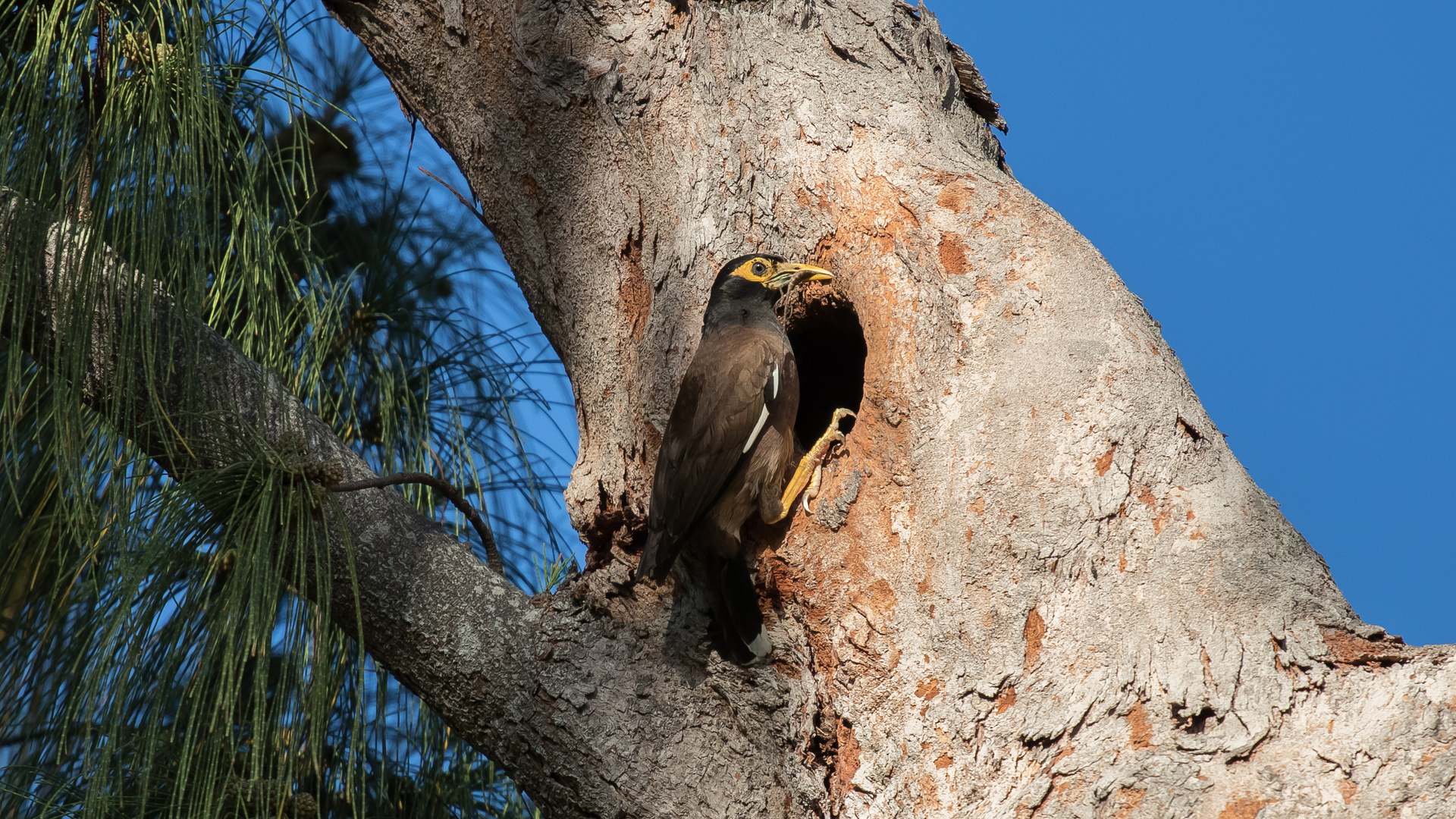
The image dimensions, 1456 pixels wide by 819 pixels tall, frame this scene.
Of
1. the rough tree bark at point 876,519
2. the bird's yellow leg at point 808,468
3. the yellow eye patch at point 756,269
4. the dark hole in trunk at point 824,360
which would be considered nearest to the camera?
the rough tree bark at point 876,519

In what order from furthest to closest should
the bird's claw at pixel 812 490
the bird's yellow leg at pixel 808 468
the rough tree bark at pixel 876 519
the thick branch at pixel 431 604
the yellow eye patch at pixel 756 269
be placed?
the yellow eye patch at pixel 756 269, the bird's yellow leg at pixel 808 468, the bird's claw at pixel 812 490, the thick branch at pixel 431 604, the rough tree bark at pixel 876 519

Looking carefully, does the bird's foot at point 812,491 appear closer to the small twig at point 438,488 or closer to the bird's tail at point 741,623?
the bird's tail at point 741,623

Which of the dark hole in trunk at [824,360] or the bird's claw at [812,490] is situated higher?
the dark hole in trunk at [824,360]

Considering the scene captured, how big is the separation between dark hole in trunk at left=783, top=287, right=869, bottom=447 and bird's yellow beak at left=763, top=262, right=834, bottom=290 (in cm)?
26

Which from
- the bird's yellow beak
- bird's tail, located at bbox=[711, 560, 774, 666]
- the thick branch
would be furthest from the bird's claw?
the bird's yellow beak

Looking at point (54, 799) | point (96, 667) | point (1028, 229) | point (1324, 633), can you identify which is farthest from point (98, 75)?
point (1324, 633)

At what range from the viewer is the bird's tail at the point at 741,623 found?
2.30 meters

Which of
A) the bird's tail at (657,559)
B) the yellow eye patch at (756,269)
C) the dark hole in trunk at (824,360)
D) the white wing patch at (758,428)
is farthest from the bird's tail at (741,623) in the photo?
the dark hole in trunk at (824,360)

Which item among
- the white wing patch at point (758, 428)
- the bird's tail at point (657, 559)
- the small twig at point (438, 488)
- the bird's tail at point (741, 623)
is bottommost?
the bird's tail at point (741, 623)

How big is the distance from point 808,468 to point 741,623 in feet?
1.79

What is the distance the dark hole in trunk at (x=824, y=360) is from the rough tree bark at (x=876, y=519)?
99mm

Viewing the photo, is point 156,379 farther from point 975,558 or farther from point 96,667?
point 975,558

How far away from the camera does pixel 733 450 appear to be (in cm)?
269

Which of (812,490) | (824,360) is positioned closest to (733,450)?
(812,490)
